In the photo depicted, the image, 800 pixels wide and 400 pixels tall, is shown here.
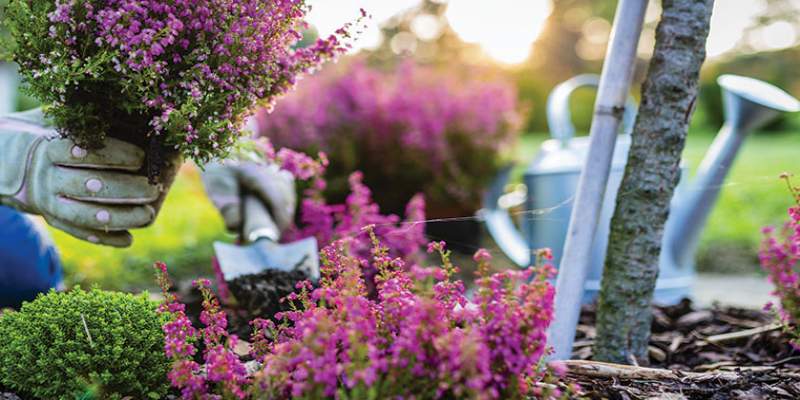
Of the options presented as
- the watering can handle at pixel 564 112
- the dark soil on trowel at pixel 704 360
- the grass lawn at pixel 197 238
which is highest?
the watering can handle at pixel 564 112

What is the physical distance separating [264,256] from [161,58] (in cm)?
97

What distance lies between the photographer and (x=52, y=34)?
1597 millimetres

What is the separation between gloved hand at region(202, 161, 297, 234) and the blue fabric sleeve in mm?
637

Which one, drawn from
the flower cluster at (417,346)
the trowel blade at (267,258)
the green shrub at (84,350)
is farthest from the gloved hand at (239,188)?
the flower cluster at (417,346)

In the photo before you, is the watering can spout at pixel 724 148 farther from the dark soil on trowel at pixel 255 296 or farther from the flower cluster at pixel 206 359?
the flower cluster at pixel 206 359

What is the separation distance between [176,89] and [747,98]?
198 cm

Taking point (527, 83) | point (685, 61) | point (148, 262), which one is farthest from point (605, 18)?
point (685, 61)

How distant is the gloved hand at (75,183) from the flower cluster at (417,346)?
0.82 m

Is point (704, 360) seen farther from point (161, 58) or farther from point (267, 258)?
point (161, 58)

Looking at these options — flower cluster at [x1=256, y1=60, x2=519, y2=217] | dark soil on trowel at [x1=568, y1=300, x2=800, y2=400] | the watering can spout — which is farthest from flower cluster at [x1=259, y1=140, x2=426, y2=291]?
flower cluster at [x1=256, y1=60, x2=519, y2=217]

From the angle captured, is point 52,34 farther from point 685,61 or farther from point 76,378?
point 685,61

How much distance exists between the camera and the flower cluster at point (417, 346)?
1.13 metres

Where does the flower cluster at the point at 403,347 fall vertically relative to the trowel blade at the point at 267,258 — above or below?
above

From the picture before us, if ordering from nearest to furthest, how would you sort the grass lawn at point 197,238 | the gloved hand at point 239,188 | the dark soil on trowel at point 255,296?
the dark soil on trowel at point 255,296 → the gloved hand at point 239,188 → the grass lawn at point 197,238
